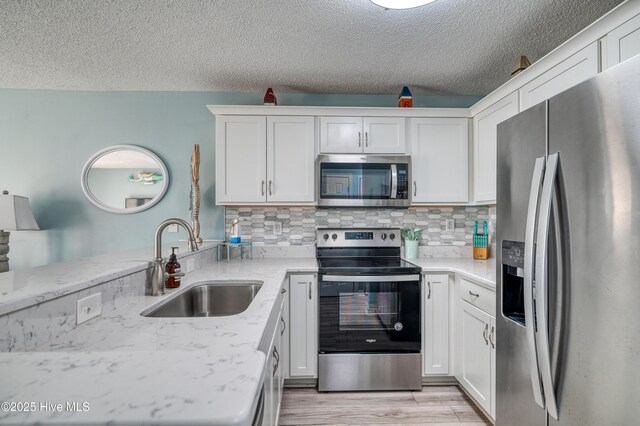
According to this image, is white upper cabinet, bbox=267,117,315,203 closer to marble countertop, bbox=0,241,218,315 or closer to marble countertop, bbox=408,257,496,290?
marble countertop, bbox=408,257,496,290

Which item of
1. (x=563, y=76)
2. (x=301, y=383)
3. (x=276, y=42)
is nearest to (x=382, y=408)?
(x=301, y=383)

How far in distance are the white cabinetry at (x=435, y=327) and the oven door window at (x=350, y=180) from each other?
78 centimetres

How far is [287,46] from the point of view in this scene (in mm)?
2123

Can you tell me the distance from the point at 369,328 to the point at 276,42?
2.05 meters

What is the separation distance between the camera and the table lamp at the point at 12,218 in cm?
253

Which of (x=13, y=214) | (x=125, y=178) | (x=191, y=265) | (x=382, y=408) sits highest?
(x=125, y=178)

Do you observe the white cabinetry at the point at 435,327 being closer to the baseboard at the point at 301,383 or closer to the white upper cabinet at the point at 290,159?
the baseboard at the point at 301,383

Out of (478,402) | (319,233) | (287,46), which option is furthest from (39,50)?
(478,402)

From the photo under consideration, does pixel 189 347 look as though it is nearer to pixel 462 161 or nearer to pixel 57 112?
pixel 462 161

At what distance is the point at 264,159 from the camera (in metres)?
2.59

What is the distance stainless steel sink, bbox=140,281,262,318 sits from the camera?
167cm

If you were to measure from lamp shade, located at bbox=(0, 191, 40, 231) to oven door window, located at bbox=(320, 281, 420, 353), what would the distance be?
251cm

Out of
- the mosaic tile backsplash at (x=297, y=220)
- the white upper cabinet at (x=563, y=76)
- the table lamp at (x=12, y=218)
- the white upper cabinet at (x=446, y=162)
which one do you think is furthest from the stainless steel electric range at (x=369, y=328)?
Result: the table lamp at (x=12, y=218)

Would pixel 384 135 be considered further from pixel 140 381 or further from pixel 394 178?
pixel 140 381
